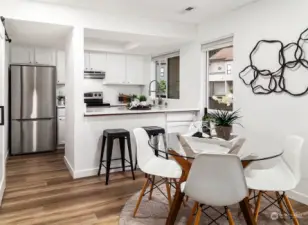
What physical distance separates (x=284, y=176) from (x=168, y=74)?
13.1 ft

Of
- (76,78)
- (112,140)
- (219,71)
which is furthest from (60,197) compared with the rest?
(219,71)

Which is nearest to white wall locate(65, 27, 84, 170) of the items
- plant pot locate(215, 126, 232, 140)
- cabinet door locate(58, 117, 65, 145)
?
cabinet door locate(58, 117, 65, 145)

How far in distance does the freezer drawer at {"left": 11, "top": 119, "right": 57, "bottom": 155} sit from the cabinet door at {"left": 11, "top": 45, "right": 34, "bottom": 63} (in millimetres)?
1298

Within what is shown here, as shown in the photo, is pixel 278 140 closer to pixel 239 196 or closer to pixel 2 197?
pixel 239 196

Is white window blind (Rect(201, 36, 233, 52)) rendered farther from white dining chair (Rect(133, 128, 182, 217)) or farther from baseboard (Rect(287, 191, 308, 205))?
baseboard (Rect(287, 191, 308, 205))

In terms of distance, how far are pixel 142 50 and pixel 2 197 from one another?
4113 mm

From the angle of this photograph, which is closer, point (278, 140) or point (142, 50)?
point (278, 140)

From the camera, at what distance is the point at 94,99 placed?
6406mm

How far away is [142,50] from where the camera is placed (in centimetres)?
605

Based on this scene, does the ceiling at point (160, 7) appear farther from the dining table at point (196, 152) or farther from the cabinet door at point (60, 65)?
the cabinet door at point (60, 65)

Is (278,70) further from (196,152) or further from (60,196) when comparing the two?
(60,196)

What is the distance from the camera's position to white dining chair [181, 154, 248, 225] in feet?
6.00

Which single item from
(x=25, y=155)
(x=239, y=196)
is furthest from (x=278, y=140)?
(x=25, y=155)

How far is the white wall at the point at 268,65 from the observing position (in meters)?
2.96
